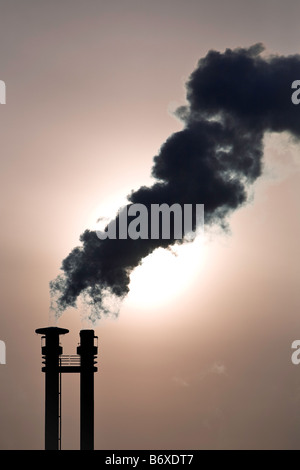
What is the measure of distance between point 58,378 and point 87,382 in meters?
1.22

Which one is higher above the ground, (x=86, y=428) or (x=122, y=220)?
(x=122, y=220)

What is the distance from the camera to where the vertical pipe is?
51.9 m

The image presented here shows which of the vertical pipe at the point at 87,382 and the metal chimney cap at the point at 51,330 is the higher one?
the metal chimney cap at the point at 51,330

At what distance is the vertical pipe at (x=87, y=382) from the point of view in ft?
170

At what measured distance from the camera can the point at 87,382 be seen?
52219 mm

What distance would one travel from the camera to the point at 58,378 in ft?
172

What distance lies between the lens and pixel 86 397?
52.1 metres

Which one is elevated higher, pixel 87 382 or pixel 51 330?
pixel 51 330

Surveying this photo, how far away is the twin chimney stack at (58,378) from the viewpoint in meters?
51.8

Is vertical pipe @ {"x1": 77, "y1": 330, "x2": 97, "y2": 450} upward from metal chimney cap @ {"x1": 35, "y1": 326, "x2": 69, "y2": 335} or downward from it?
downward
